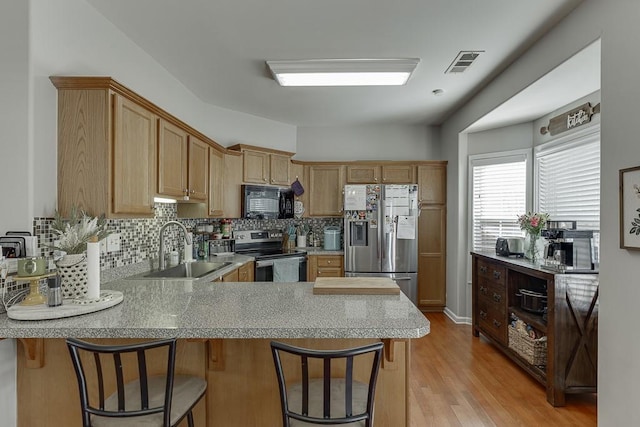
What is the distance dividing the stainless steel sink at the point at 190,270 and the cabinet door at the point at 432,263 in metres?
2.76

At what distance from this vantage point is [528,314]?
2.95 meters

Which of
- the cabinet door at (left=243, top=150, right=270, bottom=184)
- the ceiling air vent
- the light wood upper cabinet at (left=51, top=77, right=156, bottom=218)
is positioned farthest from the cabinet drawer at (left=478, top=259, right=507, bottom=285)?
the light wood upper cabinet at (left=51, top=77, right=156, bottom=218)

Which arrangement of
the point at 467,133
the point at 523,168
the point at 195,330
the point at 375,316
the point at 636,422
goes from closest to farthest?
the point at 195,330
the point at 375,316
the point at 636,422
the point at 523,168
the point at 467,133

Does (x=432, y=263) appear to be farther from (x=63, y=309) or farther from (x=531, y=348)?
(x=63, y=309)

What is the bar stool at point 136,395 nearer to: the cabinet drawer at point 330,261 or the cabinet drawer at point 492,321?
the cabinet drawer at point 492,321

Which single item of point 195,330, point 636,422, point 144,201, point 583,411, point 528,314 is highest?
point 144,201

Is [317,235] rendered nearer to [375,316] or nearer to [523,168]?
[523,168]

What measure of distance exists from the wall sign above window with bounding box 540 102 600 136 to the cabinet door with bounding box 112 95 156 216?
352cm

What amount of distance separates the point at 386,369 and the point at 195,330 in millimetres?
873

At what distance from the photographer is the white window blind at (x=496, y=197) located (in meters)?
3.95

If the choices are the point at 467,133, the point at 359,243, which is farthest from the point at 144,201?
the point at 467,133

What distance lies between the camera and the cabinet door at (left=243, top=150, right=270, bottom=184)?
13.9 ft

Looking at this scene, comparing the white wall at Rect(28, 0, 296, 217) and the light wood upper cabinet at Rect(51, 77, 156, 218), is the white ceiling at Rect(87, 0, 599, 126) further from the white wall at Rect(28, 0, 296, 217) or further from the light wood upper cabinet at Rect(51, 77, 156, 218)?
the light wood upper cabinet at Rect(51, 77, 156, 218)

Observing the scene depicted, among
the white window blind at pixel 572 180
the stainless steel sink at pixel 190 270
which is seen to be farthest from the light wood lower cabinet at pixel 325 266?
the white window blind at pixel 572 180
